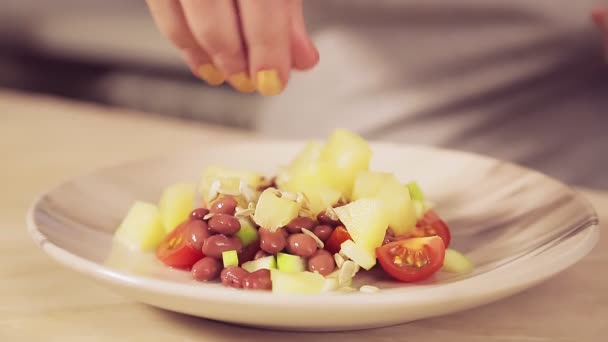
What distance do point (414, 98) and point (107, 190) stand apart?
906mm

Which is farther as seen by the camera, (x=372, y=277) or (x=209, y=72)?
(x=209, y=72)

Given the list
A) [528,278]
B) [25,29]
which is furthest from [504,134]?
[25,29]

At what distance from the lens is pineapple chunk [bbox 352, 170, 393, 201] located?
85 centimetres

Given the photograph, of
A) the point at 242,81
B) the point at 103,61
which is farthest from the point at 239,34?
the point at 103,61

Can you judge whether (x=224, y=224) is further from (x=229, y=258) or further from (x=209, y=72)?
(x=209, y=72)

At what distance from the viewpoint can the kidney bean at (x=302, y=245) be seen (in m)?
0.78

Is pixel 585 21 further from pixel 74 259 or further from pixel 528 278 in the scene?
pixel 74 259

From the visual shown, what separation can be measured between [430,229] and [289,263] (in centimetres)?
17

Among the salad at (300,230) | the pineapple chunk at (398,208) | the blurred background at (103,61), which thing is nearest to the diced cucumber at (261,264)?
the salad at (300,230)

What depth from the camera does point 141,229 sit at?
88 centimetres

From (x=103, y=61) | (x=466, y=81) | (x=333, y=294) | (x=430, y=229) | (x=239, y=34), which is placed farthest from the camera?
(x=103, y=61)

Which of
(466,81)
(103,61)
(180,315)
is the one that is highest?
(180,315)

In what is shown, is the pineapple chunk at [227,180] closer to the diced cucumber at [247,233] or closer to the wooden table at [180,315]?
the diced cucumber at [247,233]

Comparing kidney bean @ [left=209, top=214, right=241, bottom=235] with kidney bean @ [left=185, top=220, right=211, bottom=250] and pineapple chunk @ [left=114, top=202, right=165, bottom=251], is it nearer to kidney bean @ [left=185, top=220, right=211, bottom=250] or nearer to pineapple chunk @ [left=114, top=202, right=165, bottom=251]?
kidney bean @ [left=185, top=220, right=211, bottom=250]
